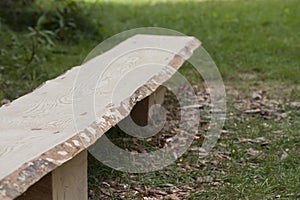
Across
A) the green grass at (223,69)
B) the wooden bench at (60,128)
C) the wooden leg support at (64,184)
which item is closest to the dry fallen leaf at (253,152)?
the green grass at (223,69)

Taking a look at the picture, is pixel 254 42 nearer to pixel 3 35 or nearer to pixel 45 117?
pixel 3 35

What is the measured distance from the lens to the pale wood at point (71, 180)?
277 centimetres

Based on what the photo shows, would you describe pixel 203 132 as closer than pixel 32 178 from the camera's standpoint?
No

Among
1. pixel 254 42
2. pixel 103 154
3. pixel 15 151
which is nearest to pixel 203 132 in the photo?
pixel 103 154

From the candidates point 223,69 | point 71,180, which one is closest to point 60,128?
point 71,180

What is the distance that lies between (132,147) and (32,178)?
1.72 m

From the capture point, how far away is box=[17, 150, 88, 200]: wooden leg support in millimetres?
2731

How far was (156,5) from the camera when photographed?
9.40 meters

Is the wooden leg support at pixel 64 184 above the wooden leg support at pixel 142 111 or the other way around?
the other way around

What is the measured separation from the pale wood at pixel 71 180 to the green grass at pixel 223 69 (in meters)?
0.39

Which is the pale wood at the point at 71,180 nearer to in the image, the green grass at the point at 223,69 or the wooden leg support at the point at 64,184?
the wooden leg support at the point at 64,184

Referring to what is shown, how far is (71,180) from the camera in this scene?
2896 mm

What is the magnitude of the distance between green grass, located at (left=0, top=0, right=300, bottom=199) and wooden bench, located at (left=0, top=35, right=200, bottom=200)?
1.65 ft

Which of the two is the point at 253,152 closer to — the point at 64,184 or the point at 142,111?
the point at 142,111
